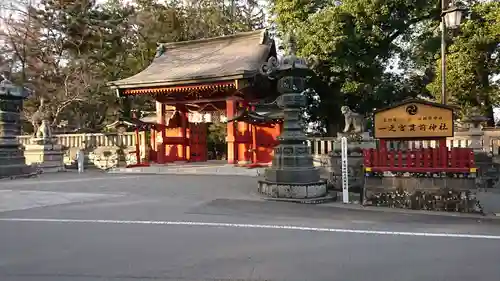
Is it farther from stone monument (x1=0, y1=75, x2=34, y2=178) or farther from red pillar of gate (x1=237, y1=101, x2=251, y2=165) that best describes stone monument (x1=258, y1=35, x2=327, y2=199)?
stone monument (x1=0, y1=75, x2=34, y2=178)

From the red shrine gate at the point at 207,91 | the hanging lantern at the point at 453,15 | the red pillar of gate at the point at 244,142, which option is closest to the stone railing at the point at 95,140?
the red shrine gate at the point at 207,91

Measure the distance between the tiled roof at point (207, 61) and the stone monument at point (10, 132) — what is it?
4.17 meters

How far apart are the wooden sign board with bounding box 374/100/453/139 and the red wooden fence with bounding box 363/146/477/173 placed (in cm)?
67

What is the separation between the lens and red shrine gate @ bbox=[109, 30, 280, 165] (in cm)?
1881

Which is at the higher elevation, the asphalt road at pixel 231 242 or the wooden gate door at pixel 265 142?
the wooden gate door at pixel 265 142

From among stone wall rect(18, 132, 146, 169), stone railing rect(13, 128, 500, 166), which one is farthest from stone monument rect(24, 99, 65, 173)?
stone railing rect(13, 128, 500, 166)

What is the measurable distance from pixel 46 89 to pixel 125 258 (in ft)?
77.1

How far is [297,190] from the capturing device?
1045cm

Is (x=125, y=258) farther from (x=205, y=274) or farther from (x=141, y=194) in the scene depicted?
(x=141, y=194)

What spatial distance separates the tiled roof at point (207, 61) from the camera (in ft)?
60.6

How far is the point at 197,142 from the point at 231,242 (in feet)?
54.4

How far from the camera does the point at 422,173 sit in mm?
9430

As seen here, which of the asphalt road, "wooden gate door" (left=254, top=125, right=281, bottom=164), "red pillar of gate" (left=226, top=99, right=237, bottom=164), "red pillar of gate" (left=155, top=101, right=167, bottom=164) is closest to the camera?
the asphalt road

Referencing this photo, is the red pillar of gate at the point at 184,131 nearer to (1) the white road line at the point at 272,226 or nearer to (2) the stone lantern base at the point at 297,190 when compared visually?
(2) the stone lantern base at the point at 297,190
